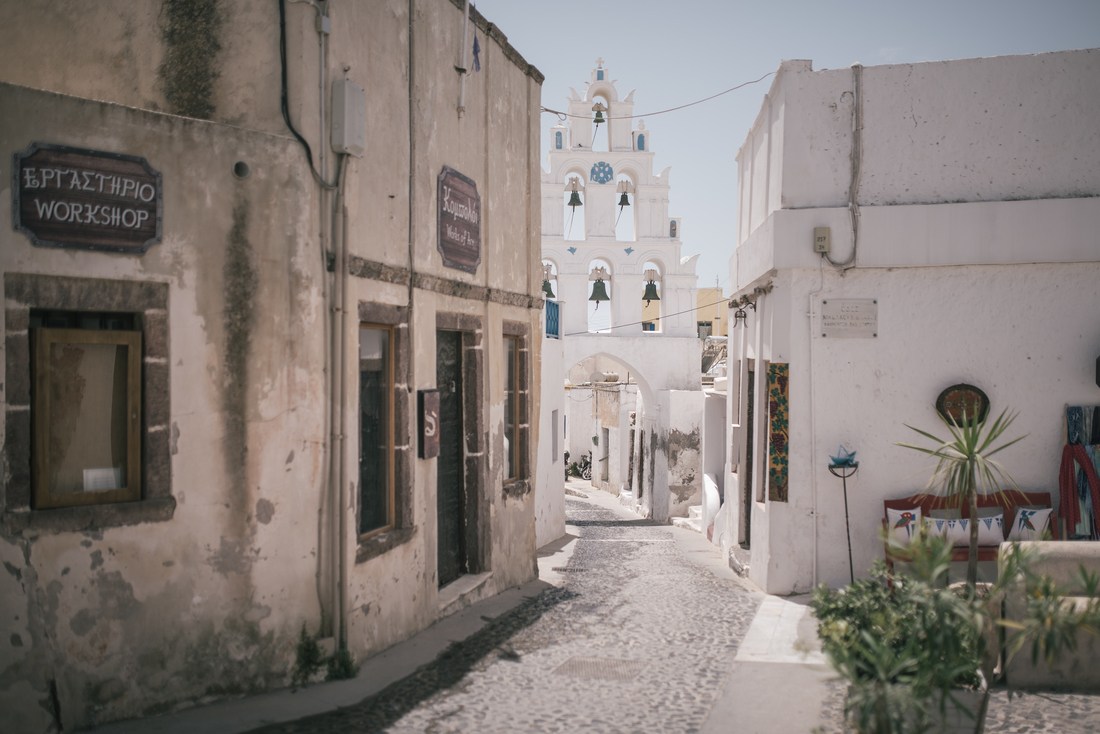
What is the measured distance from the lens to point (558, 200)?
2422 centimetres

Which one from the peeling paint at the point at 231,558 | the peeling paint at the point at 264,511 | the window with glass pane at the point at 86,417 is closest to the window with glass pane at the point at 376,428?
the peeling paint at the point at 264,511

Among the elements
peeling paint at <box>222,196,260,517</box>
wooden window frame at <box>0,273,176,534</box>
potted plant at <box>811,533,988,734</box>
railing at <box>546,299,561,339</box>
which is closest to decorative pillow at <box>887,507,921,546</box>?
potted plant at <box>811,533,988,734</box>

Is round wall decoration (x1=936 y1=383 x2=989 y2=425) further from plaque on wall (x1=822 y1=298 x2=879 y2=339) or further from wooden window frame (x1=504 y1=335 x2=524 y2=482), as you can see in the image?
wooden window frame (x1=504 y1=335 x2=524 y2=482)

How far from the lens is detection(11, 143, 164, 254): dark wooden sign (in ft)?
17.0

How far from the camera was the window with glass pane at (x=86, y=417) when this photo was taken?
529 centimetres

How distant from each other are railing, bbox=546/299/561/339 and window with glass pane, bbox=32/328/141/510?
11.3 metres

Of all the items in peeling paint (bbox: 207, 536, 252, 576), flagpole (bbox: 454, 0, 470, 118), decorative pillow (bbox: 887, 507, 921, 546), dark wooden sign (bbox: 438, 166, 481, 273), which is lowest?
decorative pillow (bbox: 887, 507, 921, 546)

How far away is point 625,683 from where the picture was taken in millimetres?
6582

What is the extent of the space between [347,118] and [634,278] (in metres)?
18.1

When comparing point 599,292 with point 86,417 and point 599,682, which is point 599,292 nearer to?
point 599,682

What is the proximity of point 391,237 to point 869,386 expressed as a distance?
15.3 feet

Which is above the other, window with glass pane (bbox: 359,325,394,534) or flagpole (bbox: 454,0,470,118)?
flagpole (bbox: 454,0,470,118)

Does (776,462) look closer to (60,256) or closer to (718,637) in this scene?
(718,637)

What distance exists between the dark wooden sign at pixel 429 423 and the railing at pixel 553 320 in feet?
27.9
